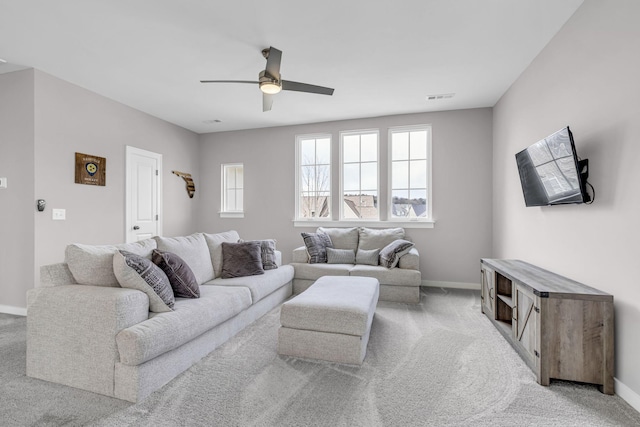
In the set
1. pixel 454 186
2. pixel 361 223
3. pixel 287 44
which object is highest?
pixel 287 44

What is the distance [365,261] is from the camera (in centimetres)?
440

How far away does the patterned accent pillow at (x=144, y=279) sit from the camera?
2098 mm

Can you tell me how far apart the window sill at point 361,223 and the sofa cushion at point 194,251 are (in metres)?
2.24

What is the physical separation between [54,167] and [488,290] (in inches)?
198

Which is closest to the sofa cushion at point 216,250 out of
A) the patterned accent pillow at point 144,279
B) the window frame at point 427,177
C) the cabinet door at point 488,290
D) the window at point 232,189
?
the patterned accent pillow at point 144,279

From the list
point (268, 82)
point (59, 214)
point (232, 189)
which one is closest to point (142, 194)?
point (59, 214)

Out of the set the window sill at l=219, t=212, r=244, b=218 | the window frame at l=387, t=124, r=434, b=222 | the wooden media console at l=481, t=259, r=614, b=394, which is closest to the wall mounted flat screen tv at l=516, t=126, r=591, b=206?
the wooden media console at l=481, t=259, r=614, b=394

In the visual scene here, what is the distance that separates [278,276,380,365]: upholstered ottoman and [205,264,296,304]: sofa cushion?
28.4 inches

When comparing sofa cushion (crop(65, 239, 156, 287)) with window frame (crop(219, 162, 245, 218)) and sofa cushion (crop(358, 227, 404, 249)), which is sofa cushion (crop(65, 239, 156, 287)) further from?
window frame (crop(219, 162, 245, 218))

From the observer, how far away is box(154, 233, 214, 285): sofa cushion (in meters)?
2.88

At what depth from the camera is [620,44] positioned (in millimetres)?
1922

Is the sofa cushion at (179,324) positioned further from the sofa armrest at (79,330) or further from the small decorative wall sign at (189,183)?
the small decorative wall sign at (189,183)

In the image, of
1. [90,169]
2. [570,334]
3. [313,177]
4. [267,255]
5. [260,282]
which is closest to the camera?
[570,334]

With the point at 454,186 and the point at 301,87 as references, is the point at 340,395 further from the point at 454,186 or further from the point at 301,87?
the point at 454,186
